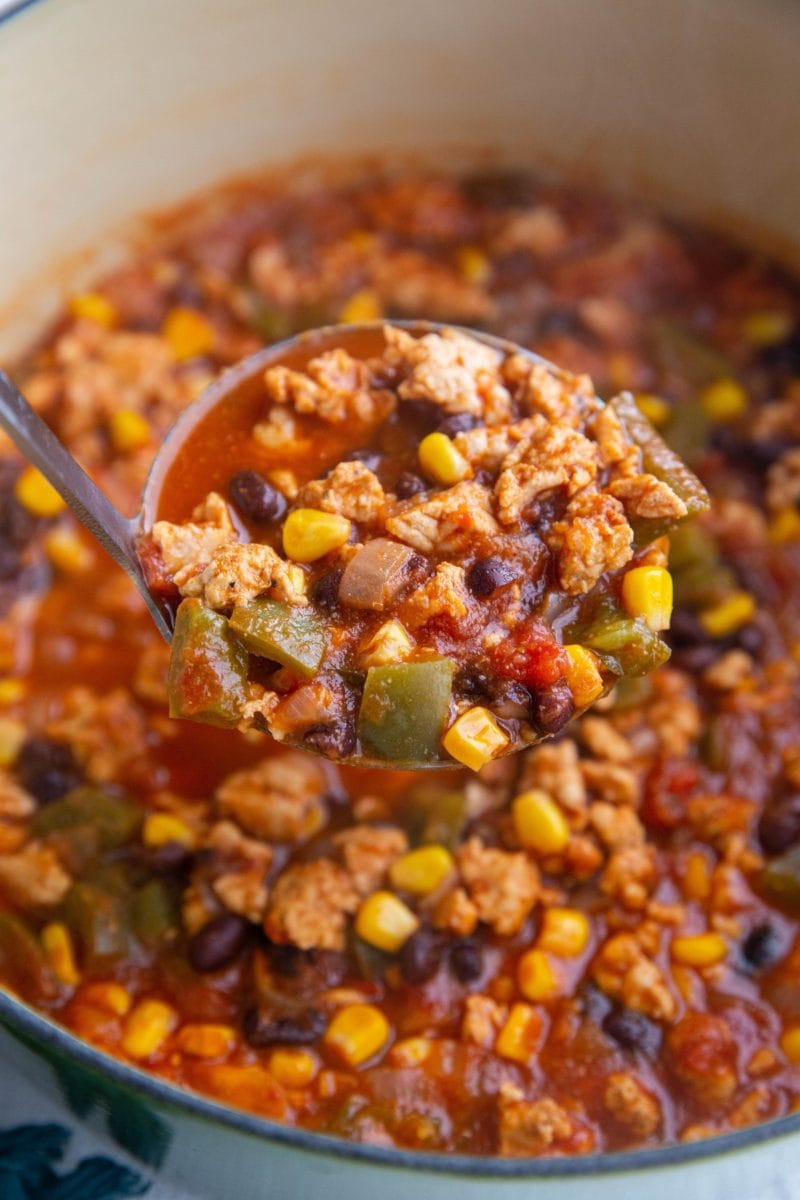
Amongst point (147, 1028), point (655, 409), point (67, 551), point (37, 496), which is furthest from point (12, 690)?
point (655, 409)

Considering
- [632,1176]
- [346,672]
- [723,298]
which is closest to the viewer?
[632,1176]

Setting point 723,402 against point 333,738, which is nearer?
point 333,738

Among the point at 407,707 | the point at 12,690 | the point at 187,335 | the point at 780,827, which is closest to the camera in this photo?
the point at 407,707

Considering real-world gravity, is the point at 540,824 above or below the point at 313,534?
below

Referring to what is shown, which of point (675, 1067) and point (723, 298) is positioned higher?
point (723, 298)

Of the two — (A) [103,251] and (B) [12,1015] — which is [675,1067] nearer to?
(B) [12,1015]

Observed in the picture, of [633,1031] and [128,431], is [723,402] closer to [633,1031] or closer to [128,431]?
[128,431]

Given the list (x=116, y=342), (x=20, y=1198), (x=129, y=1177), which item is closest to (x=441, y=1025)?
(x=129, y=1177)

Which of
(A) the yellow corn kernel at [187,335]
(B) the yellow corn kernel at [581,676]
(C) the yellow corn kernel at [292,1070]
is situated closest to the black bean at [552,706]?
(B) the yellow corn kernel at [581,676]
